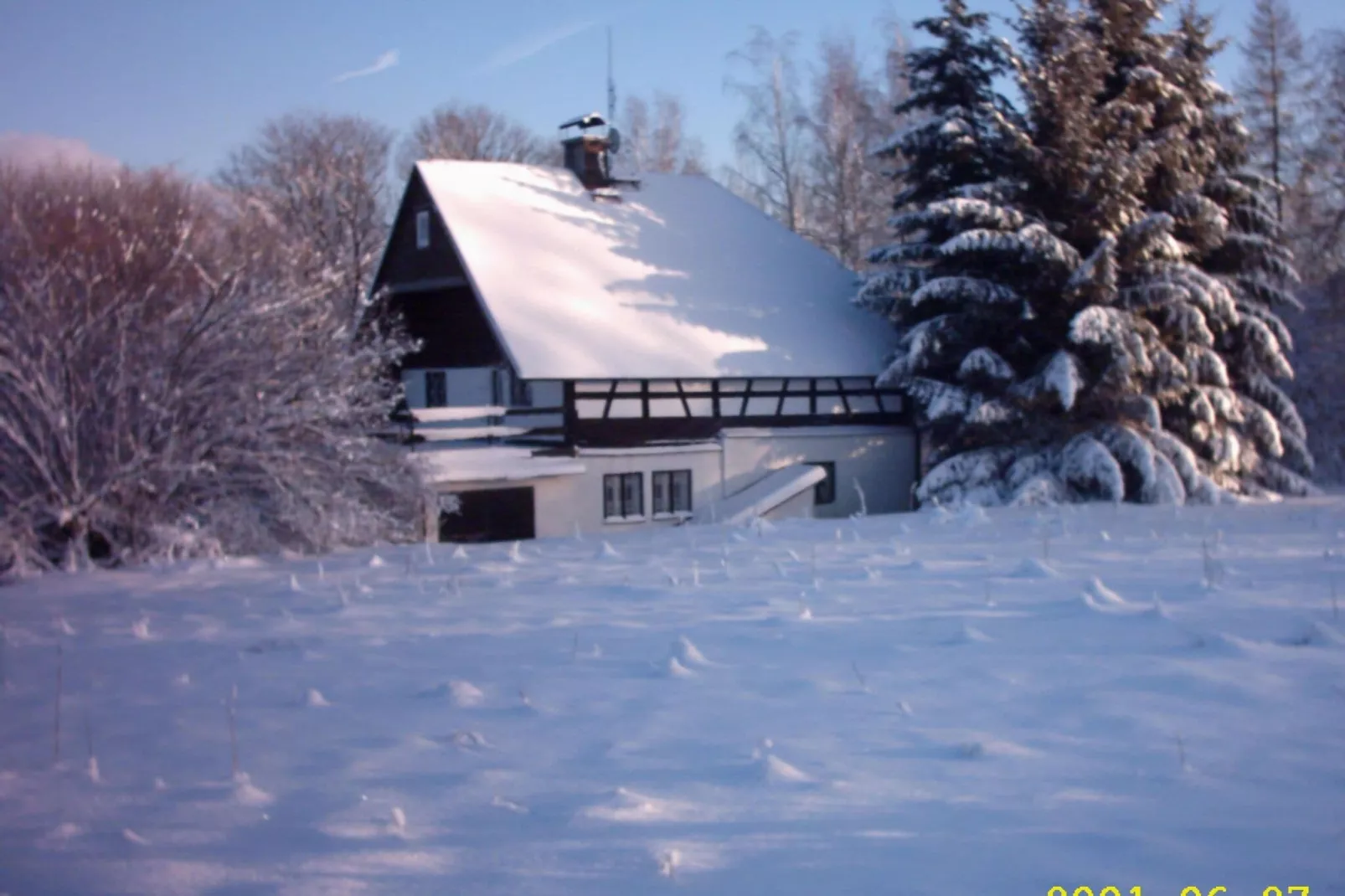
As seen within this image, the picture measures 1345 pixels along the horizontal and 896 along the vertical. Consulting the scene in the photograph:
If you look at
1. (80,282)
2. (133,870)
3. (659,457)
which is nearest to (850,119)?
(659,457)

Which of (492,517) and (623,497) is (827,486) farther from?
(492,517)

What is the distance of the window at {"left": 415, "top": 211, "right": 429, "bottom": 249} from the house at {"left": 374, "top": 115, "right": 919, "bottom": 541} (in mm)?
56

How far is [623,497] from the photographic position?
23.6m

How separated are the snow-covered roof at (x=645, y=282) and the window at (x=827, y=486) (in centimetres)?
202

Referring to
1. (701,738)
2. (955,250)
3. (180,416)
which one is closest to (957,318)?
(955,250)

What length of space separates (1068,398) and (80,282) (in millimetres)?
15823

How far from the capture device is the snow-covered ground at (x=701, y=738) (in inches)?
184

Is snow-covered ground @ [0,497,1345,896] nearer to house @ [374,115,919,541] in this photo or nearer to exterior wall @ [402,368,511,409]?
house @ [374,115,919,541]

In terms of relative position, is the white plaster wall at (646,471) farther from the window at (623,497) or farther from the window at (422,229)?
the window at (422,229)

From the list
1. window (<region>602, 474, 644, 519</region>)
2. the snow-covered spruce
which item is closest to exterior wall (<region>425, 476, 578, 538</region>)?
window (<region>602, 474, 644, 519</region>)

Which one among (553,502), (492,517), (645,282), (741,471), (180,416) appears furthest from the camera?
(645,282)

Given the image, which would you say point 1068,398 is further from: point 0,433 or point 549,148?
point 549,148

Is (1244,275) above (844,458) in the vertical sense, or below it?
above

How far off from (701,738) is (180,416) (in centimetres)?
1061
